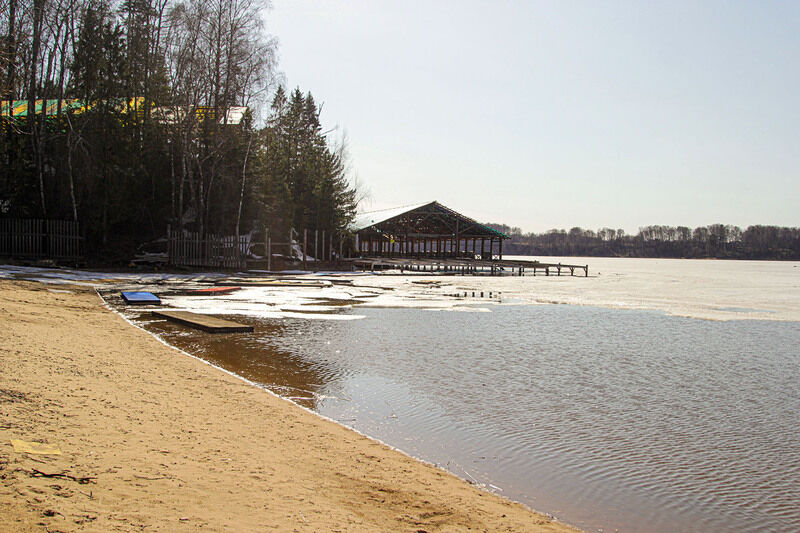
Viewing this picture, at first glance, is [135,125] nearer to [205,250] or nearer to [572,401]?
[205,250]

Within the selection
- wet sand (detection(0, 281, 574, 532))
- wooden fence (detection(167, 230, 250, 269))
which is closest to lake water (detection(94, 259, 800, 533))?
wet sand (detection(0, 281, 574, 532))

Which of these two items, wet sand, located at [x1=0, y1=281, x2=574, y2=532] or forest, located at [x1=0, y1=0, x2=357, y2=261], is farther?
forest, located at [x1=0, y1=0, x2=357, y2=261]

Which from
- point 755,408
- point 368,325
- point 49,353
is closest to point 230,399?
point 49,353

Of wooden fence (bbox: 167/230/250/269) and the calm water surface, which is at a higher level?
wooden fence (bbox: 167/230/250/269)

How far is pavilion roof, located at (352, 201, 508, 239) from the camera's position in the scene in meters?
54.4

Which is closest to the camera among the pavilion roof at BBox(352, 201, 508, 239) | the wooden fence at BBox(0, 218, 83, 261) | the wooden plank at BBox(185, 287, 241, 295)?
the wooden plank at BBox(185, 287, 241, 295)

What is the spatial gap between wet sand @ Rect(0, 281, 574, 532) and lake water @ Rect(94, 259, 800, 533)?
0.70 meters

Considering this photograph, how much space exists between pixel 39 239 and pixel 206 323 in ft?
66.3

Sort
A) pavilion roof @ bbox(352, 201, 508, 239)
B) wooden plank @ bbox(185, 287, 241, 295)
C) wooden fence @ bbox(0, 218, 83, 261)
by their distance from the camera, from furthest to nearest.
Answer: pavilion roof @ bbox(352, 201, 508, 239), wooden fence @ bbox(0, 218, 83, 261), wooden plank @ bbox(185, 287, 241, 295)

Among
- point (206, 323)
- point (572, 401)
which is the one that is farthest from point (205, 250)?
point (572, 401)

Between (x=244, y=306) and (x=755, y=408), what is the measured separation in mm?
13912

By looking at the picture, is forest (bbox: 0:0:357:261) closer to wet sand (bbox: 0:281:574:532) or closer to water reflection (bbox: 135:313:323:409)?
water reflection (bbox: 135:313:323:409)

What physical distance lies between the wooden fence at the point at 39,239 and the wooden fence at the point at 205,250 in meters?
4.63

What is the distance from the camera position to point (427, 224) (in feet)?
193
